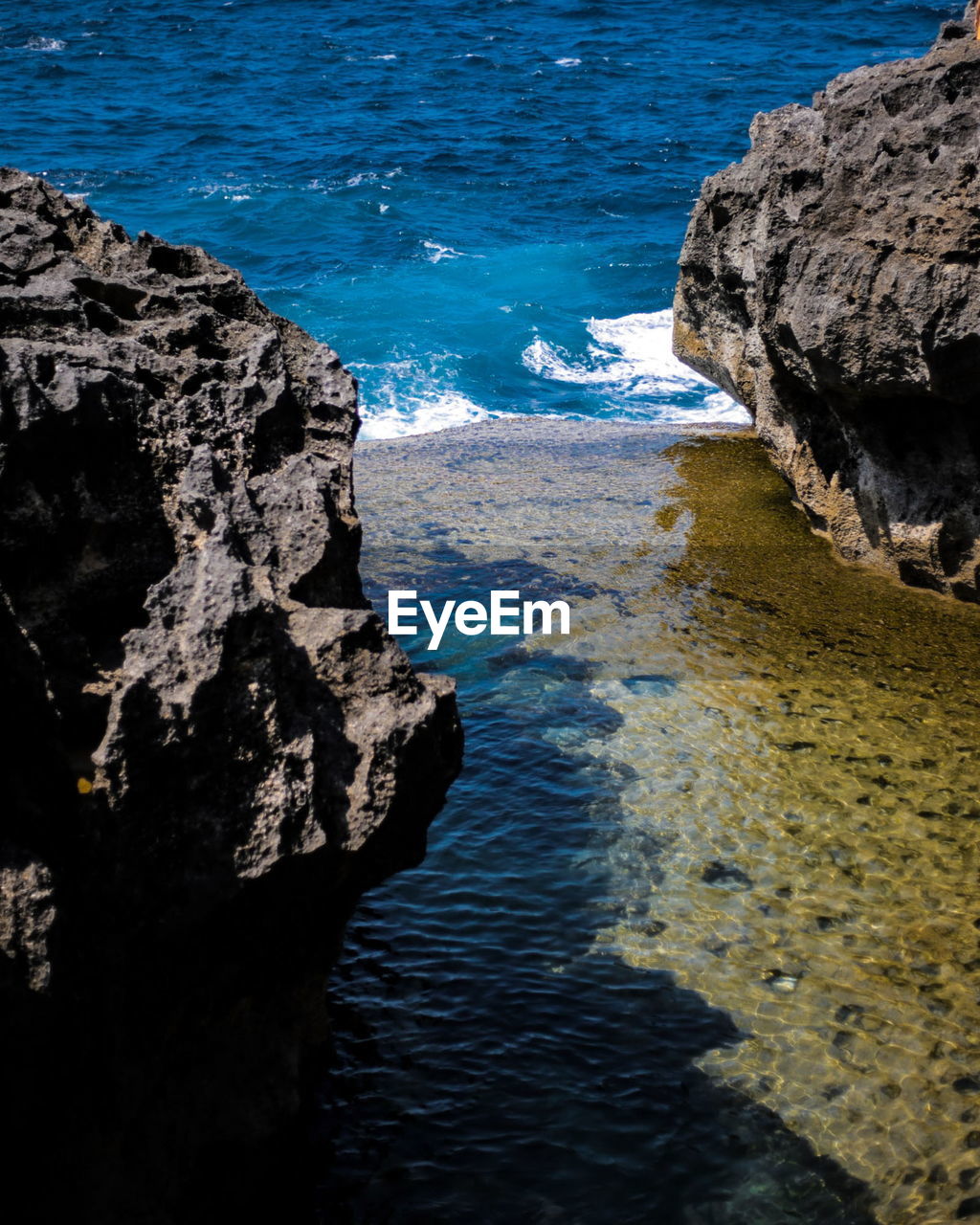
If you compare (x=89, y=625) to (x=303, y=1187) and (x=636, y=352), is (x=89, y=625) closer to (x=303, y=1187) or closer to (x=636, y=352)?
(x=303, y=1187)

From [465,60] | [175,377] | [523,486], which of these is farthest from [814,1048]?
[465,60]

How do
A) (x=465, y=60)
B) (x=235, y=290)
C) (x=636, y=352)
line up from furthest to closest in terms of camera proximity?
(x=465, y=60) < (x=636, y=352) < (x=235, y=290)

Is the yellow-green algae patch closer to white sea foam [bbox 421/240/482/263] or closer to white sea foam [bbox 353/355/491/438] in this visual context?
white sea foam [bbox 353/355/491/438]

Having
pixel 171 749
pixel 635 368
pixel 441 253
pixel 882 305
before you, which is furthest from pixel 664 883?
pixel 441 253

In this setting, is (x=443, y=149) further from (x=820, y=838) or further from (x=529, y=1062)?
(x=529, y=1062)

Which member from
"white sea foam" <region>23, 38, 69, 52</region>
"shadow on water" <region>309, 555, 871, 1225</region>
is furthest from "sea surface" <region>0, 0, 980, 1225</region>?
"white sea foam" <region>23, 38, 69, 52</region>
